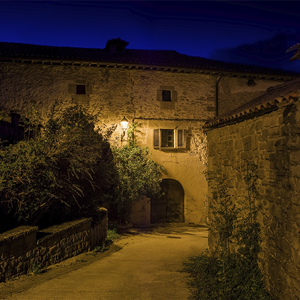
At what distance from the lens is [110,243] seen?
33.0 ft

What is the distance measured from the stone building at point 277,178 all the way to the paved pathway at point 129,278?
153 cm

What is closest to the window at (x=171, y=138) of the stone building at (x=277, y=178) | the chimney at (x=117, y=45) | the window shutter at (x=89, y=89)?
the window shutter at (x=89, y=89)

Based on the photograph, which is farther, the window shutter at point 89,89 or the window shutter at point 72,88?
the window shutter at point 89,89

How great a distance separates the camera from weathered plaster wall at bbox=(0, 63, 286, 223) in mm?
13422

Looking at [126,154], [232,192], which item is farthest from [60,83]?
[232,192]

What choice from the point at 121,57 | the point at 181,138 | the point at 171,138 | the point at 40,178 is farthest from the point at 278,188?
the point at 121,57

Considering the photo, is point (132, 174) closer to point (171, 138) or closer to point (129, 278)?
point (171, 138)

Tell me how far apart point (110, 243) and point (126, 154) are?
4.40 meters

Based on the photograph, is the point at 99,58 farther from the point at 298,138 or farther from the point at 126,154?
the point at 298,138

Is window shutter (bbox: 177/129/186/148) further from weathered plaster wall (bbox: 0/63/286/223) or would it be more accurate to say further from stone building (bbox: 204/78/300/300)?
stone building (bbox: 204/78/300/300)

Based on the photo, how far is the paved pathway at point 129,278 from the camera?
5164 mm

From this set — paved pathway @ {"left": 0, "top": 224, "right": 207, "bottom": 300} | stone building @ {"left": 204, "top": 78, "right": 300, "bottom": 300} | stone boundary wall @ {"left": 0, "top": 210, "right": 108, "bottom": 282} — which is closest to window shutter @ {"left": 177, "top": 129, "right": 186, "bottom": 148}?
paved pathway @ {"left": 0, "top": 224, "right": 207, "bottom": 300}

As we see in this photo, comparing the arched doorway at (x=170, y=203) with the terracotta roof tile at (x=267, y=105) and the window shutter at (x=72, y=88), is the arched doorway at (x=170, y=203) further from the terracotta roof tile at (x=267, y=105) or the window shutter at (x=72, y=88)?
the terracotta roof tile at (x=267, y=105)

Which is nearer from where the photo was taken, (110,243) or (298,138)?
(298,138)
